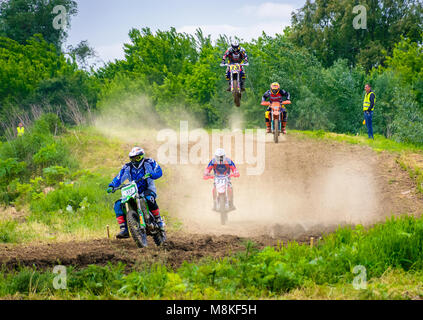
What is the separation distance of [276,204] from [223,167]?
122 inches

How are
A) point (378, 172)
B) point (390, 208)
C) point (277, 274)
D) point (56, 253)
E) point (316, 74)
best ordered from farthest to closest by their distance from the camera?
point (316, 74) < point (378, 172) < point (390, 208) < point (56, 253) < point (277, 274)

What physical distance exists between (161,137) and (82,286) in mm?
17135

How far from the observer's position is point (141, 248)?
382 inches

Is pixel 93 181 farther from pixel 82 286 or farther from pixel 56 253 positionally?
pixel 82 286

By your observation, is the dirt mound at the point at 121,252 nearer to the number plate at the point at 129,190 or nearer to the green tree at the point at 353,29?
the number plate at the point at 129,190

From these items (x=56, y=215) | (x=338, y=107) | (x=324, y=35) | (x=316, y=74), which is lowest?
(x=56, y=215)

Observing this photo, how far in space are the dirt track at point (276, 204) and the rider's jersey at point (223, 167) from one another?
157 centimetres

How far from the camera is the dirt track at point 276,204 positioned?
9359mm

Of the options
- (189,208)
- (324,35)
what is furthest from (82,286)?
(324,35)

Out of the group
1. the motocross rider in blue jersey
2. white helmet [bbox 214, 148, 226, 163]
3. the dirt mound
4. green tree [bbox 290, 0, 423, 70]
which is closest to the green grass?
the dirt mound

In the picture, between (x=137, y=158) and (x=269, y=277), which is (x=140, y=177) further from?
(x=269, y=277)

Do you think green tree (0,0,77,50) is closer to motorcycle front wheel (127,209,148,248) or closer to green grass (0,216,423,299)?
motorcycle front wheel (127,209,148,248)

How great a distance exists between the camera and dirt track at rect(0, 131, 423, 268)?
9.36 metres

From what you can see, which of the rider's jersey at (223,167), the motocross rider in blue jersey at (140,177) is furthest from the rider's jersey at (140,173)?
the rider's jersey at (223,167)
